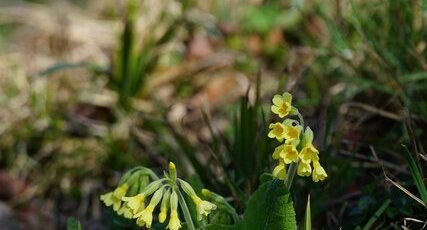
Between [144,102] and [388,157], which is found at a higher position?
[388,157]

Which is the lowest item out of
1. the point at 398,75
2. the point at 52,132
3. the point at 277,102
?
the point at 52,132

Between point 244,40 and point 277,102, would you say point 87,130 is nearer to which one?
point 244,40

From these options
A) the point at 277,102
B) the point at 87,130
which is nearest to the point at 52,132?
the point at 87,130

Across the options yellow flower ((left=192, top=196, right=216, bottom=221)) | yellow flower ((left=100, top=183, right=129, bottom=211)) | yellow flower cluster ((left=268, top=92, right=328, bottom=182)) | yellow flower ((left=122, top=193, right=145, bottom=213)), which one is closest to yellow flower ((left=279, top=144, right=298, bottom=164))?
yellow flower cluster ((left=268, top=92, right=328, bottom=182))

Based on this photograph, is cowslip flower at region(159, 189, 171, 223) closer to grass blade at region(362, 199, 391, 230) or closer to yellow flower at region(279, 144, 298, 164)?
yellow flower at region(279, 144, 298, 164)

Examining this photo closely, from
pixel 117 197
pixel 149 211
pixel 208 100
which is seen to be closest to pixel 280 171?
pixel 149 211

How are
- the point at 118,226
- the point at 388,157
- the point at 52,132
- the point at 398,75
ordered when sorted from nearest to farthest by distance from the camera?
the point at 118,226, the point at 388,157, the point at 398,75, the point at 52,132

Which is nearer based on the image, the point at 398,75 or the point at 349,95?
the point at 398,75
